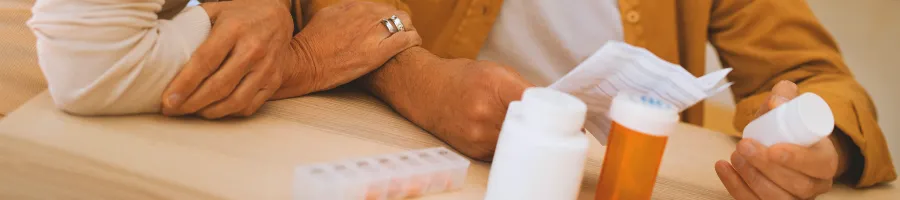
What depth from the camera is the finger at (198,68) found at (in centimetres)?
49

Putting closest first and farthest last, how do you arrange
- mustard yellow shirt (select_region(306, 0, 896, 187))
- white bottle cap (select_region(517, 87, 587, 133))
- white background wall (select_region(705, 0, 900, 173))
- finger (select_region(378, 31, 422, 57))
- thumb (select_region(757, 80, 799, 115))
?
white bottle cap (select_region(517, 87, 587, 133)) → thumb (select_region(757, 80, 799, 115)) → finger (select_region(378, 31, 422, 57)) → mustard yellow shirt (select_region(306, 0, 896, 187)) → white background wall (select_region(705, 0, 900, 173))

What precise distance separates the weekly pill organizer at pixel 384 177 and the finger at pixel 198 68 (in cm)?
15

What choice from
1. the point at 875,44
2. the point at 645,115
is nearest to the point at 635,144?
the point at 645,115

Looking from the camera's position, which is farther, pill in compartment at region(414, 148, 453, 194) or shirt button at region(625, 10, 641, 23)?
shirt button at region(625, 10, 641, 23)

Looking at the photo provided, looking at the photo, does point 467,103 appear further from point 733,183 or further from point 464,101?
point 733,183

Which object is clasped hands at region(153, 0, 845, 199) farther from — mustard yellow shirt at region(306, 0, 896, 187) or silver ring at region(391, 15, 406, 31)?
mustard yellow shirt at region(306, 0, 896, 187)

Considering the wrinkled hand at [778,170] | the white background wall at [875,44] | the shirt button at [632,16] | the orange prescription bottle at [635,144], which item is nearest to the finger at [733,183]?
the wrinkled hand at [778,170]

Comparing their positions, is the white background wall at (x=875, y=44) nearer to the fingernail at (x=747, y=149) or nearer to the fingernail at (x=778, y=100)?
the fingernail at (x=778, y=100)

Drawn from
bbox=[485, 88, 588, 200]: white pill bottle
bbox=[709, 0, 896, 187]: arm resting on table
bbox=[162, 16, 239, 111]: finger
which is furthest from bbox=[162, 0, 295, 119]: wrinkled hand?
bbox=[709, 0, 896, 187]: arm resting on table

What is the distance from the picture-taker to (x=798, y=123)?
44cm

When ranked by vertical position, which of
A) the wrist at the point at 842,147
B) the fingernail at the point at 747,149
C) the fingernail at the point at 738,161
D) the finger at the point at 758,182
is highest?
the fingernail at the point at 747,149

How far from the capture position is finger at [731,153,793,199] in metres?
0.51

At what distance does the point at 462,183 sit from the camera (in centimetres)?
46

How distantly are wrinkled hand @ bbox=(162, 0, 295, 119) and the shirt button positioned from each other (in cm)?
48
